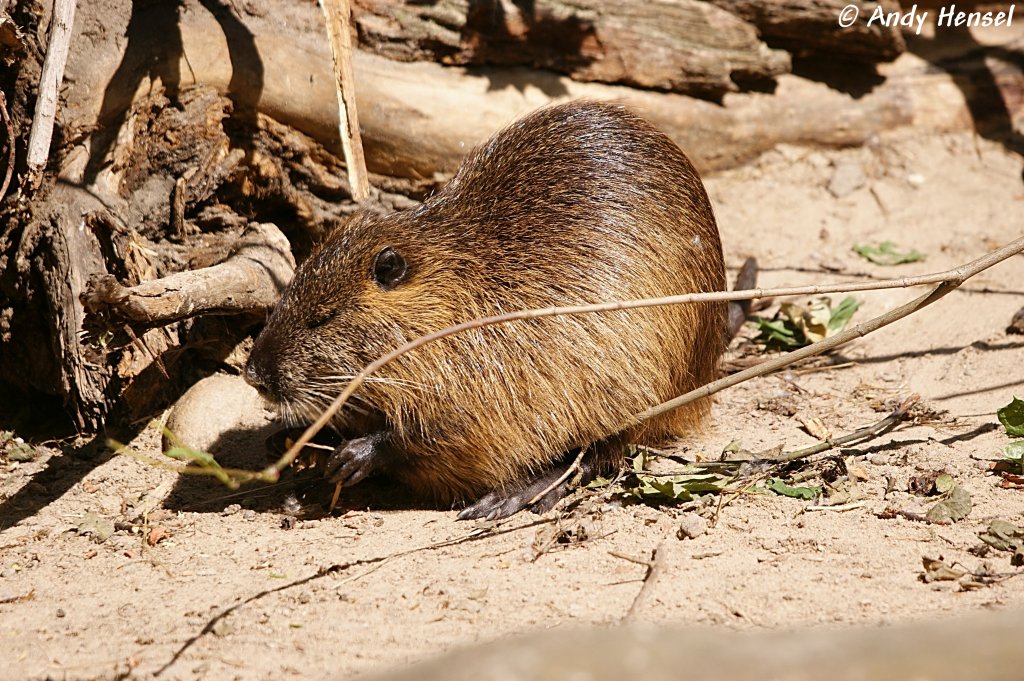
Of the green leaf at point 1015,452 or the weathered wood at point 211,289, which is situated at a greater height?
the weathered wood at point 211,289

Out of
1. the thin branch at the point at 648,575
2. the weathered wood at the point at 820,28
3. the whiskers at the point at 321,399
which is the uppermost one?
the weathered wood at the point at 820,28

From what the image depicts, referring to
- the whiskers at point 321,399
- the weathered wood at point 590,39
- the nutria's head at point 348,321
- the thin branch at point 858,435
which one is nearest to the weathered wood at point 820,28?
the weathered wood at point 590,39

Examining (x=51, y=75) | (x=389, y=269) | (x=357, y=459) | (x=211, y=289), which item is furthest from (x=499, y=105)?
(x=357, y=459)

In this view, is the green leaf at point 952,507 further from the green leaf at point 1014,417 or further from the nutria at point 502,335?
the nutria at point 502,335

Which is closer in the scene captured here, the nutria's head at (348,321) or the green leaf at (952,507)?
the green leaf at (952,507)

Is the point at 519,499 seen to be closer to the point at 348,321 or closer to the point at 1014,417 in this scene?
the point at 348,321

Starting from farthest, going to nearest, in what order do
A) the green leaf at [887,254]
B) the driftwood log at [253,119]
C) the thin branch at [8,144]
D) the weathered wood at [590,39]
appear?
the green leaf at [887,254]
the weathered wood at [590,39]
the driftwood log at [253,119]
the thin branch at [8,144]

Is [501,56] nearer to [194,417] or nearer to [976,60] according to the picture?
[194,417]

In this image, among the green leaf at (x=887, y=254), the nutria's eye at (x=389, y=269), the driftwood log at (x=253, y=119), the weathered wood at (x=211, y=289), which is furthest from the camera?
the green leaf at (x=887, y=254)

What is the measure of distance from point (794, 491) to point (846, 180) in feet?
10.5

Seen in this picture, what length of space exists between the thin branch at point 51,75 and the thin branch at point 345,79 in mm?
1043

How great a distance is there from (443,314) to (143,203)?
5.38ft

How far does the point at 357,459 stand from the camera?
364 centimetres

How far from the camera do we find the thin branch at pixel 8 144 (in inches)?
154
